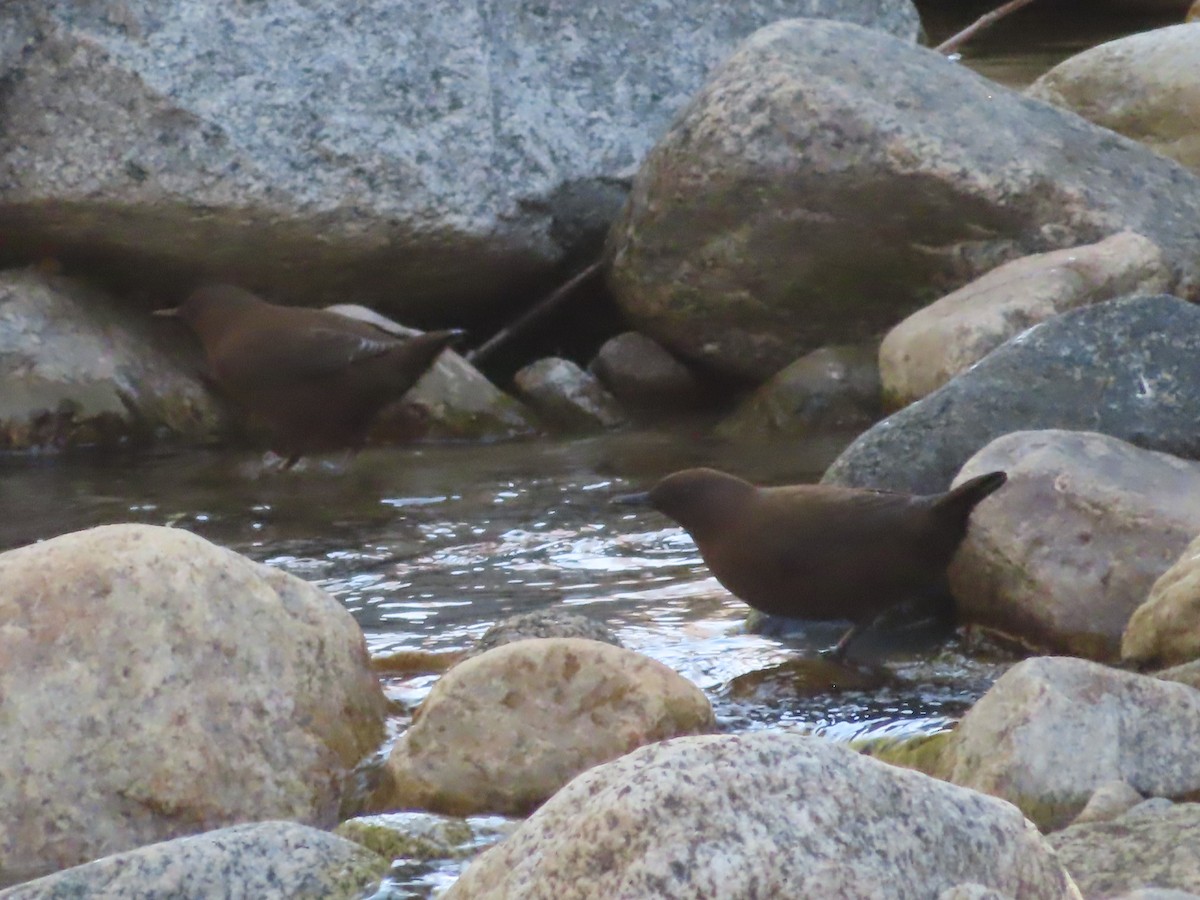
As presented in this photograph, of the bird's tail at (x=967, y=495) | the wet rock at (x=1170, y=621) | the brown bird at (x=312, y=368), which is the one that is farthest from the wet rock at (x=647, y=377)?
the wet rock at (x=1170, y=621)

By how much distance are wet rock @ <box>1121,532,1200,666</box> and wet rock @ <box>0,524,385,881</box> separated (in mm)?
1741

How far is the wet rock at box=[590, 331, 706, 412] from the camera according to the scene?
28.0ft

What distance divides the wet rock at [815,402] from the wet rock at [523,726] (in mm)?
3870

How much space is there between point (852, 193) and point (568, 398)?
1.45m

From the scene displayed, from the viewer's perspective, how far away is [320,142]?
8.24 meters

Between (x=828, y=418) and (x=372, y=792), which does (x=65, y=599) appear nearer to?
(x=372, y=792)

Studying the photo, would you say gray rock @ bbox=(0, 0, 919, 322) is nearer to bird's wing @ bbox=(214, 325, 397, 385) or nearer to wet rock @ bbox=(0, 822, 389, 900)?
bird's wing @ bbox=(214, 325, 397, 385)

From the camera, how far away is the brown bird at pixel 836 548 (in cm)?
493

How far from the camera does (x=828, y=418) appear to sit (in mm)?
7914

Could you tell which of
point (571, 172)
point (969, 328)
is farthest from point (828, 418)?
point (571, 172)

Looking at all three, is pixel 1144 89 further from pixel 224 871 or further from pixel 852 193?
pixel 224 871

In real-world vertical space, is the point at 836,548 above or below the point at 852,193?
below

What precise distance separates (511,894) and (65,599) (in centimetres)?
172

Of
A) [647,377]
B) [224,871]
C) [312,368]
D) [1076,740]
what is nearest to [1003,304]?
[647,377]
